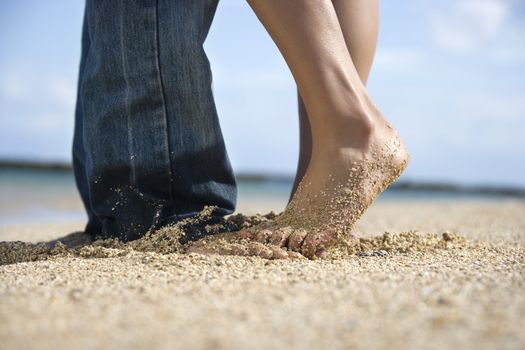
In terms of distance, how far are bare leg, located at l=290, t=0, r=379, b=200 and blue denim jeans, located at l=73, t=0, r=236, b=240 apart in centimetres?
23

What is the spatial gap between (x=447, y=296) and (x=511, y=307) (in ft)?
A: 0.26

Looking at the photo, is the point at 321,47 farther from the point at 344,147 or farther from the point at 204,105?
the point at 204,105

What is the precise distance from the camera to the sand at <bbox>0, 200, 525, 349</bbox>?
2.13 ft

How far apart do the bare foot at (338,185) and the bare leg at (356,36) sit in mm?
248

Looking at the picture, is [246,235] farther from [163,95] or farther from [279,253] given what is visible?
[163,95]

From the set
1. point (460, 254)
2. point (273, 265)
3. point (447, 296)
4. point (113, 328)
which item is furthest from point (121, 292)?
point (460, 254)

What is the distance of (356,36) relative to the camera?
1.49 m

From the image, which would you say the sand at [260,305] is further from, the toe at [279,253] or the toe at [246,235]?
the toe at [246,235]

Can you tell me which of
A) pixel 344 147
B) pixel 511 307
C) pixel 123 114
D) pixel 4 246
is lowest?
pixel 511 307

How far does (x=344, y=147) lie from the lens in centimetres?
125

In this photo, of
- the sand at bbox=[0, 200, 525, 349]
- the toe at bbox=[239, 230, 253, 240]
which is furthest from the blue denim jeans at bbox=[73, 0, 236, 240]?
the sand at bbox=[0, 200, 525, 349]

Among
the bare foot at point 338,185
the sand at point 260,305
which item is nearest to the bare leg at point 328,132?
the bare foot at point 338,185

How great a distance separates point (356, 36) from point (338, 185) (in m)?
0.46

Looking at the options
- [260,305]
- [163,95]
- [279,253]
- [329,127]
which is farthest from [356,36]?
[260,305]
